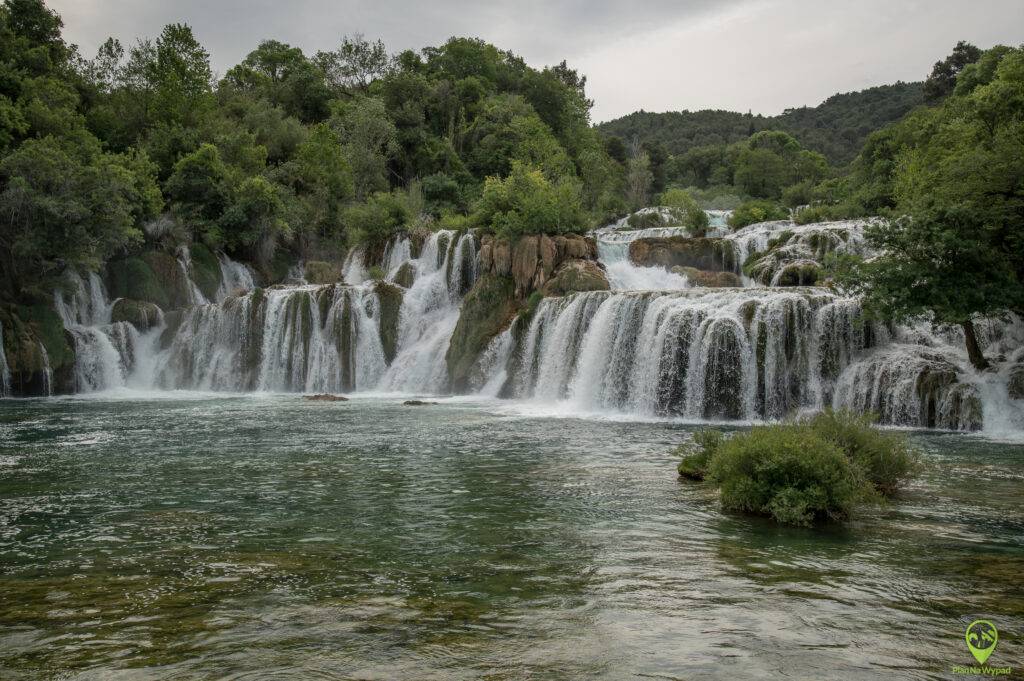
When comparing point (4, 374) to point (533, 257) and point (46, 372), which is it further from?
point (533, 257)

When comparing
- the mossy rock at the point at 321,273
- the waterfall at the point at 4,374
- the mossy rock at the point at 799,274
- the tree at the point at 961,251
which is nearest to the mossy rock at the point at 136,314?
the waterfall at the point at 4,374

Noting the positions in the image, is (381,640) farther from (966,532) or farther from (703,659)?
(966,532)

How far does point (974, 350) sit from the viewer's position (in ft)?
60.5

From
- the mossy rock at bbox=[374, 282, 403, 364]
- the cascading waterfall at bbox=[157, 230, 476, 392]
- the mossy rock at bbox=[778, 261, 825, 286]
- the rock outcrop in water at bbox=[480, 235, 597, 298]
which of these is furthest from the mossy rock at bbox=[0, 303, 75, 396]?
the mossy rock at bbox=[778, 261, 825, 286]

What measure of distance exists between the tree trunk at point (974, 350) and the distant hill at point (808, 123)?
84.3m

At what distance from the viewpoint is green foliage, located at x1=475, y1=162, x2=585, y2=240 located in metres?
31.5

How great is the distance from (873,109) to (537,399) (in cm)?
10791

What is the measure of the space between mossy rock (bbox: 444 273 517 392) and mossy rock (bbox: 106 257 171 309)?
17084 mm

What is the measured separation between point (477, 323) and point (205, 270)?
1859cm

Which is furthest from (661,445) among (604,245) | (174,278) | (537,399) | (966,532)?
(174,278)

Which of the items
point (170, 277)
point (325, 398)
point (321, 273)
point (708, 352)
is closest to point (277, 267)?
→ point (321, 273)

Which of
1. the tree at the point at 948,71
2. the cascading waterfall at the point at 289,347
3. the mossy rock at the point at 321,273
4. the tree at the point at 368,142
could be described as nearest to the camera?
the cascading waterfall at the point at 289,347

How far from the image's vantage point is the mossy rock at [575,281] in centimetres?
2908

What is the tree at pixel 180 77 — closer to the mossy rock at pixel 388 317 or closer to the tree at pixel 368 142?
the tree at pixel 368 142
